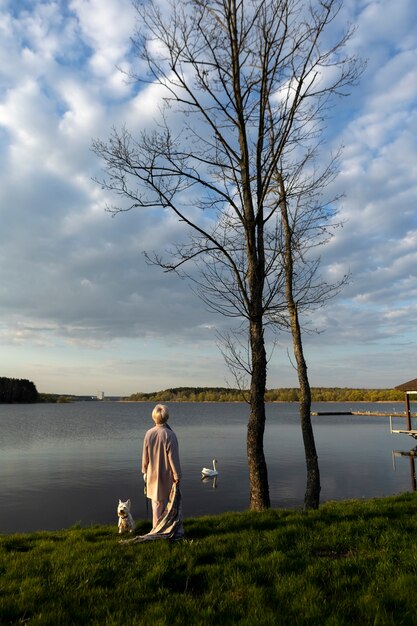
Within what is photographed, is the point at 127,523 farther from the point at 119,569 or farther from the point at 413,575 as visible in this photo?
the point at 413,575

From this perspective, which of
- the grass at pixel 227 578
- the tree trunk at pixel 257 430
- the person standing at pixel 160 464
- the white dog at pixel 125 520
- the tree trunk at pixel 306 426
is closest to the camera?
the grass at pixel 227 578

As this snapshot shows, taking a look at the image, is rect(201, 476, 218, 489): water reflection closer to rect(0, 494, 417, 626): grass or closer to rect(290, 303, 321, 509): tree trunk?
rect(290, 303, 321, 509): tree trunk

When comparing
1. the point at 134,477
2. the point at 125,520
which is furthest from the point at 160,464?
the point at 134,477

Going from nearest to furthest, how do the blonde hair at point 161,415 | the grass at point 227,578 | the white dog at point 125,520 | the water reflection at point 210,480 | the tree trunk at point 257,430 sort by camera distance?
1. the grass at point 227,578
2. the blonde hair at point 161,415
3. the white dog at point 125,520
4. the tree trunk at point 257,430
5. the water reflection at point 210,480

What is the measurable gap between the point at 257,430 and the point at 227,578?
4.85 metres

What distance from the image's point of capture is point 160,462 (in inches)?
306

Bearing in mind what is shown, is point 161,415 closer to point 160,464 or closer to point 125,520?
point 160,464

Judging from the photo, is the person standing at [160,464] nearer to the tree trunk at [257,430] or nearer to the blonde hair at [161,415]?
the blonde hair at [161,415]

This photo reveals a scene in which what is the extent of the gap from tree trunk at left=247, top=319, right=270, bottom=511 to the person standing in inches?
108

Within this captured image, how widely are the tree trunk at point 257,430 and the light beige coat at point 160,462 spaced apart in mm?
2734

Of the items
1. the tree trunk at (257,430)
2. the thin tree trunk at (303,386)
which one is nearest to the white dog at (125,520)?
the tree trunk at (257,430)

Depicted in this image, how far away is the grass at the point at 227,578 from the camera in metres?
4.34

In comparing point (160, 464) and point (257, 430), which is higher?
point (257, 430)

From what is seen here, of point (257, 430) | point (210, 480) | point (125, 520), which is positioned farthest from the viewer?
point (210, 480)
